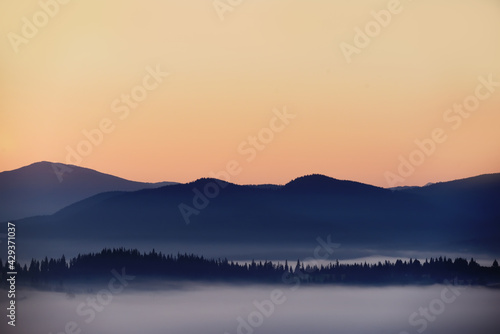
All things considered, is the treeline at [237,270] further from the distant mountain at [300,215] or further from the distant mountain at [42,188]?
the distant mountain at [42,188]

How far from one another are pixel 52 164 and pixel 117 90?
83 centimetres

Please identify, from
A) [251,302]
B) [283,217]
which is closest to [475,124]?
[283,217]

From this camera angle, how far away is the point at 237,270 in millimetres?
6879

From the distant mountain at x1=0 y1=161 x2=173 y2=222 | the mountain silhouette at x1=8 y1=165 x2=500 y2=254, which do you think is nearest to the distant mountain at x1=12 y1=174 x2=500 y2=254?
the mountain silhouette at x1=8 y1=165 x2=500 y2=254

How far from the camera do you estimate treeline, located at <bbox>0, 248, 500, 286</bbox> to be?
6703mm

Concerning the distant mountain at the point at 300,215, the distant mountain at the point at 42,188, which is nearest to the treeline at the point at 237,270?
the distant mountain at the point at 300,215

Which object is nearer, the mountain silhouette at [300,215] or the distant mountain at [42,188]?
the distant mountain at [42,188]

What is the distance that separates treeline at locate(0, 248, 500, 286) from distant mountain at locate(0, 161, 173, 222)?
0.45 meters

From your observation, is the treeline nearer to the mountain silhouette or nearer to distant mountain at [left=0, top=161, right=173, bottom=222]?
the mountain silhouette

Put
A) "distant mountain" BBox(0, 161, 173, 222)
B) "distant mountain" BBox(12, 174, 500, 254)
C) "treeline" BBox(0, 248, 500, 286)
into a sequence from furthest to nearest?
1. "distant mountain" BBox(12, 174, 500, 254)
2. "treeline" BBox(0, 248, 500, 286)
3. "distant mountain" BBox(0, 161, 173, 222)

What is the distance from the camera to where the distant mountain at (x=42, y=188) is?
21.7 ft

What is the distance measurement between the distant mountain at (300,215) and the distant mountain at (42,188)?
0.41 ft

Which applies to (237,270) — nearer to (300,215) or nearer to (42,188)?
(300,215)

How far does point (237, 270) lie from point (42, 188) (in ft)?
5.93
